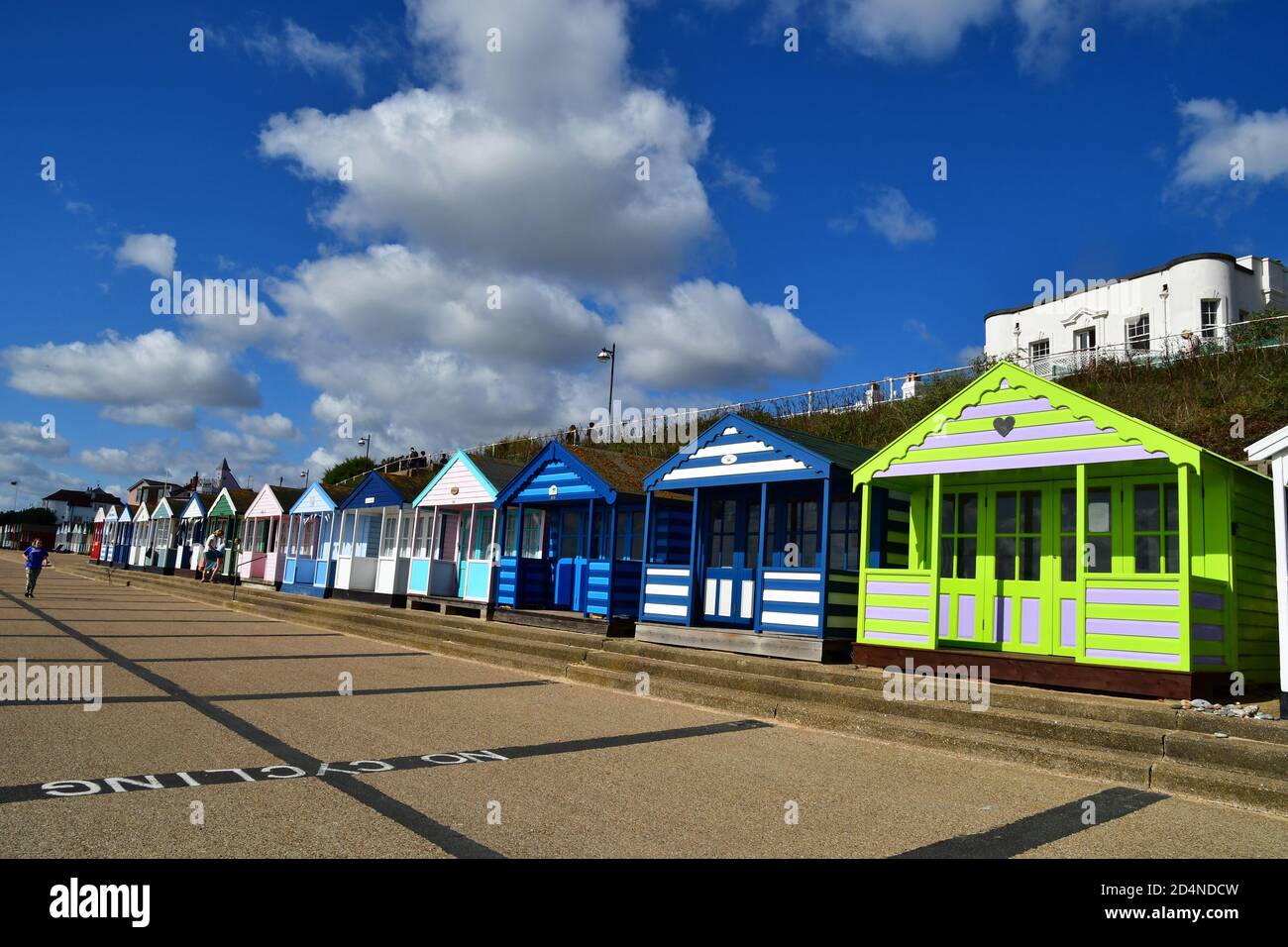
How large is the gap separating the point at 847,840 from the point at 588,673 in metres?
7.18

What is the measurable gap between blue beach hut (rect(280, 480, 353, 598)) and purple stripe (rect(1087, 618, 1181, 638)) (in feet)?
70.1

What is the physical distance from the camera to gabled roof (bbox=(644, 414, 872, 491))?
11.8 m

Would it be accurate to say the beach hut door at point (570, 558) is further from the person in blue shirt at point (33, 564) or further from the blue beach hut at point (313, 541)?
the person in blue shirt at point (33, 564)

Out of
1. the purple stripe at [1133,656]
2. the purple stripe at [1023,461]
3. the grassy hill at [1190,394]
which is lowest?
the purple stripe at [1133,656]

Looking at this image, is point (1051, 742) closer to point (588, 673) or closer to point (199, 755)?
point (588, 673)

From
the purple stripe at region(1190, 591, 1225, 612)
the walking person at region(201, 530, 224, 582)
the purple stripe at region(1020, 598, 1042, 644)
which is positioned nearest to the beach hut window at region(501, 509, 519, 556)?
the purple stripe at region(1020, 598, 1042, 644)

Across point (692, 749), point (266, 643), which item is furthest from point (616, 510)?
point (692, 749)

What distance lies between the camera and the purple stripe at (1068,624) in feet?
30.6

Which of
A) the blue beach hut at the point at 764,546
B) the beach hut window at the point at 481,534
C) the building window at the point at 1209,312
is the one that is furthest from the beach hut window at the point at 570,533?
the building window at the point at 1209,312

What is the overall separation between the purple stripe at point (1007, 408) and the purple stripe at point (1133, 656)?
103 inches

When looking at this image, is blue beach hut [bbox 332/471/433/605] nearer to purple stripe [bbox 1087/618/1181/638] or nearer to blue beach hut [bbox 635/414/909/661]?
blue beach hut [bbox 635/414/909/661]

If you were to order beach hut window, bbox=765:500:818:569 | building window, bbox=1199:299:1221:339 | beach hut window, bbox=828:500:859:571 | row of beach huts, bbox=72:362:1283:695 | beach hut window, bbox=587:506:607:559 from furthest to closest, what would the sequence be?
building window, bbox=1199:299:1221:339 < beach hut window, bbox=587:506:607:559 < beach hut window, bbox=765:500:818:569 < beach hut window, bbox=828:500:859:571 < row of beach huts, bbox=72:362:1283:695

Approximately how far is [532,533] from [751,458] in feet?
25.9
